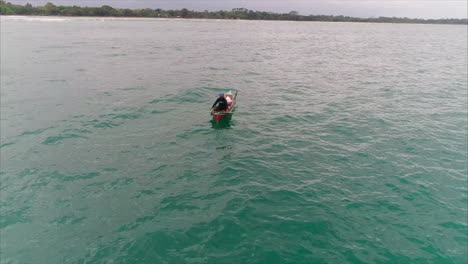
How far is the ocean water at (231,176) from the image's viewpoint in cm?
908

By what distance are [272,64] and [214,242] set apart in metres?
38.8

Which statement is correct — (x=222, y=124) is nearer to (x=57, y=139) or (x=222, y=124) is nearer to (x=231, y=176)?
(x=231, y=176)

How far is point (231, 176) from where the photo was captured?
42.4 ft

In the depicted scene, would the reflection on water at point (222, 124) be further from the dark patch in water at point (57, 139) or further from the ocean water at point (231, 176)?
the dark patch in water at point (57, 139)

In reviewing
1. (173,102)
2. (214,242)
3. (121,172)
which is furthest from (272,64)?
(214,242)

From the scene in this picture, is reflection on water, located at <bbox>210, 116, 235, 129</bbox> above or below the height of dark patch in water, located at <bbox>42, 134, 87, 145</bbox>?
above

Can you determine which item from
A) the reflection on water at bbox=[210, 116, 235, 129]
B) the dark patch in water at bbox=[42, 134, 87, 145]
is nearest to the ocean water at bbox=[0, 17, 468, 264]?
the dark patch in water at bbox=[42, 134, 87, 145]

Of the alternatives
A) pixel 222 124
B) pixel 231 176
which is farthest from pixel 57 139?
pixel 231 176

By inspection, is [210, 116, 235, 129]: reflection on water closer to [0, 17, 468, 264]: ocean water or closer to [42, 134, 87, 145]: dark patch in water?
[0, 17, 468, 264]: ocean water

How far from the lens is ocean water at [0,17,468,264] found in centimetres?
908

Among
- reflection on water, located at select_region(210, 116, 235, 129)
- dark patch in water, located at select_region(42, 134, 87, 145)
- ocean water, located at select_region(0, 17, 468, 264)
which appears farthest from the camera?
reflection on water, located at select_region(210, 116, 235, 129)

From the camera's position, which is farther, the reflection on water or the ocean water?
the reflection on water

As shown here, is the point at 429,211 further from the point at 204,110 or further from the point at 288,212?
the point at 204,110

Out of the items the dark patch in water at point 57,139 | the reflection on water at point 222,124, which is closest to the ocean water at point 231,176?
the dark patch in water at point 57,139
